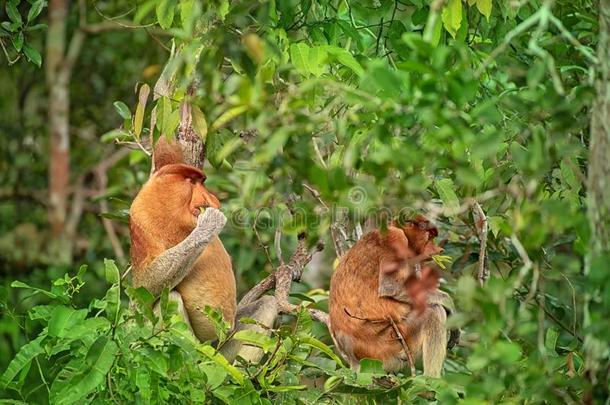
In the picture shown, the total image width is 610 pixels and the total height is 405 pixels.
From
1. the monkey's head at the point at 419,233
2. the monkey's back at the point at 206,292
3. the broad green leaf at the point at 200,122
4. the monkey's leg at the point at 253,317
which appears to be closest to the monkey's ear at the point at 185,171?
the monkey's back at the point at 206,292

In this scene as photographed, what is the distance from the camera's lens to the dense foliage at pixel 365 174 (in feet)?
6.79

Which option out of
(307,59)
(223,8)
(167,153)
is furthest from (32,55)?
(307,59)

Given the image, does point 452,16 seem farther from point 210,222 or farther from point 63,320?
point 63,320

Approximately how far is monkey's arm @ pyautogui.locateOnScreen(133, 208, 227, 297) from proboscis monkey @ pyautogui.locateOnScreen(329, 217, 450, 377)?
0.52m

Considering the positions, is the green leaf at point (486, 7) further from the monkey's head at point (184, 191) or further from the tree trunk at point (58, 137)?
the tree trunk at point (58, 137)

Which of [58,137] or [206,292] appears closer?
[206,292]

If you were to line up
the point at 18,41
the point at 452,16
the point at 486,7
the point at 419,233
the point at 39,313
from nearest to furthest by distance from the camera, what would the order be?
the point at 39,313, the point at 452,16, the point at 486,7, the point at 18,41, the point at 419,233

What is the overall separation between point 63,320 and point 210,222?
115cm

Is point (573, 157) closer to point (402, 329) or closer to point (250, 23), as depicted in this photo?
point (250, 23)

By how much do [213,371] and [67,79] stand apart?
5.49m

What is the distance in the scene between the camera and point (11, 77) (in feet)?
29.3

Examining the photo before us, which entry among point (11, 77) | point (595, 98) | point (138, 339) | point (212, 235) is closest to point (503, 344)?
point (595, 98)

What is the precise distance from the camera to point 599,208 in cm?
206

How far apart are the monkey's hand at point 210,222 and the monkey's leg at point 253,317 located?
323 millimetres
